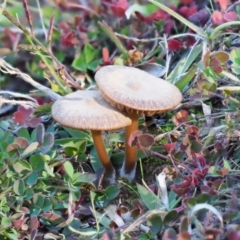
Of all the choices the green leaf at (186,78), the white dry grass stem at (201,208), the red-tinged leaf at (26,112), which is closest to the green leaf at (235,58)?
the green leaf at (186,78)

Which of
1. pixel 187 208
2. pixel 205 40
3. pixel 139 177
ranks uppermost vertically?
pixel 205 40

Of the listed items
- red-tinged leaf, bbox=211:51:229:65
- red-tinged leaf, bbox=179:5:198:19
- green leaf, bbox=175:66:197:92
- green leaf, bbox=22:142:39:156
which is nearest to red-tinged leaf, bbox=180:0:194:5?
red-tinged leaf, bbox=179:5:198:19

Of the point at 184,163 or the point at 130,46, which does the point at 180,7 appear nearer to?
the point at 130,46

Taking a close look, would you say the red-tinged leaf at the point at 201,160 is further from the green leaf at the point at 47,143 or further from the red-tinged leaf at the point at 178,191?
the green leaf at the point at 47,143

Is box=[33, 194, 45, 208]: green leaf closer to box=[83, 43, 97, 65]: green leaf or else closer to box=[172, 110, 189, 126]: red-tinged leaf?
box=[172, 110, 189, 126]: red-tinged leaf

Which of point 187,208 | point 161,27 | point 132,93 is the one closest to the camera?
point 187,208

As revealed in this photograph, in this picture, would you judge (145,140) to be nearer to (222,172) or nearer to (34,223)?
(222,172)

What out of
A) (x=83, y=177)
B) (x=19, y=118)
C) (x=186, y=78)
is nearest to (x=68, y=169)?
(x=83, y=177)

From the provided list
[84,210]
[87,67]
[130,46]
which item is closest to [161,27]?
[130,46]
